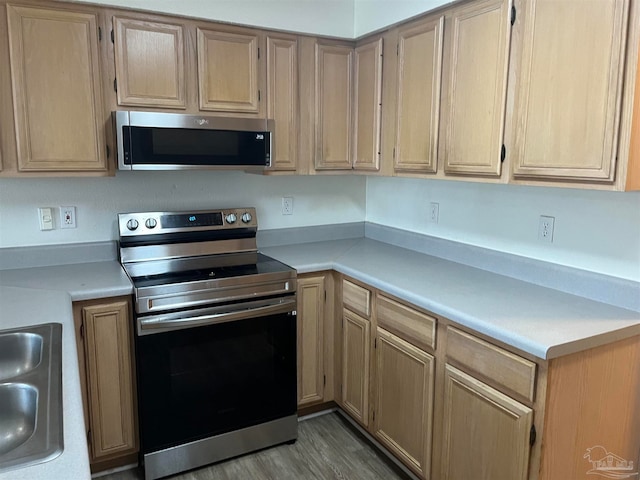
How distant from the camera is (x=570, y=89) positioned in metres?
1.66

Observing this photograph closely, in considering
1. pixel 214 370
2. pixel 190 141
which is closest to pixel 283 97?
pixel 190 141

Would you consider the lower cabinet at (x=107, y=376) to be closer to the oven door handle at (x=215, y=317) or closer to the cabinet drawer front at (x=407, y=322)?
the oven door handle at (x=215, y=317)

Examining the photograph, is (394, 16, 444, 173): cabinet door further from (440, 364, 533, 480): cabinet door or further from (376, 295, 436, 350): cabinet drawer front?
(440, 364, 533, 480): cabinet door

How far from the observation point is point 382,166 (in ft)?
8.84

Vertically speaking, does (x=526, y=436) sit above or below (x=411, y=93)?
below

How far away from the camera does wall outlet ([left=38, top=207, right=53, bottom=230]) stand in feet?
7.94

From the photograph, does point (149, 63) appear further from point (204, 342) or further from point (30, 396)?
point (30, 396)

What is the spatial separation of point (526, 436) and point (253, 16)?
222 cm

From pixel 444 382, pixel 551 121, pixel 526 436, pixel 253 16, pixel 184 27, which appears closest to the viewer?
pixel 526 436

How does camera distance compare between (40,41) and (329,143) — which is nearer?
(40,41)

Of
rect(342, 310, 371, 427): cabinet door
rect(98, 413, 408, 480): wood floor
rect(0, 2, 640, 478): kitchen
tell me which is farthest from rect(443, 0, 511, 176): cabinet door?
rect(98, 413, 408, 480): wood floor

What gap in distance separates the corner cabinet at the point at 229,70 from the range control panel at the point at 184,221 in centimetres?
57

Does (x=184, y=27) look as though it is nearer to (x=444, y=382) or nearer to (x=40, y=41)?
(x=40, y=41)

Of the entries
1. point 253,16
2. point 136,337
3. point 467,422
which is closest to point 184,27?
point 253,16
